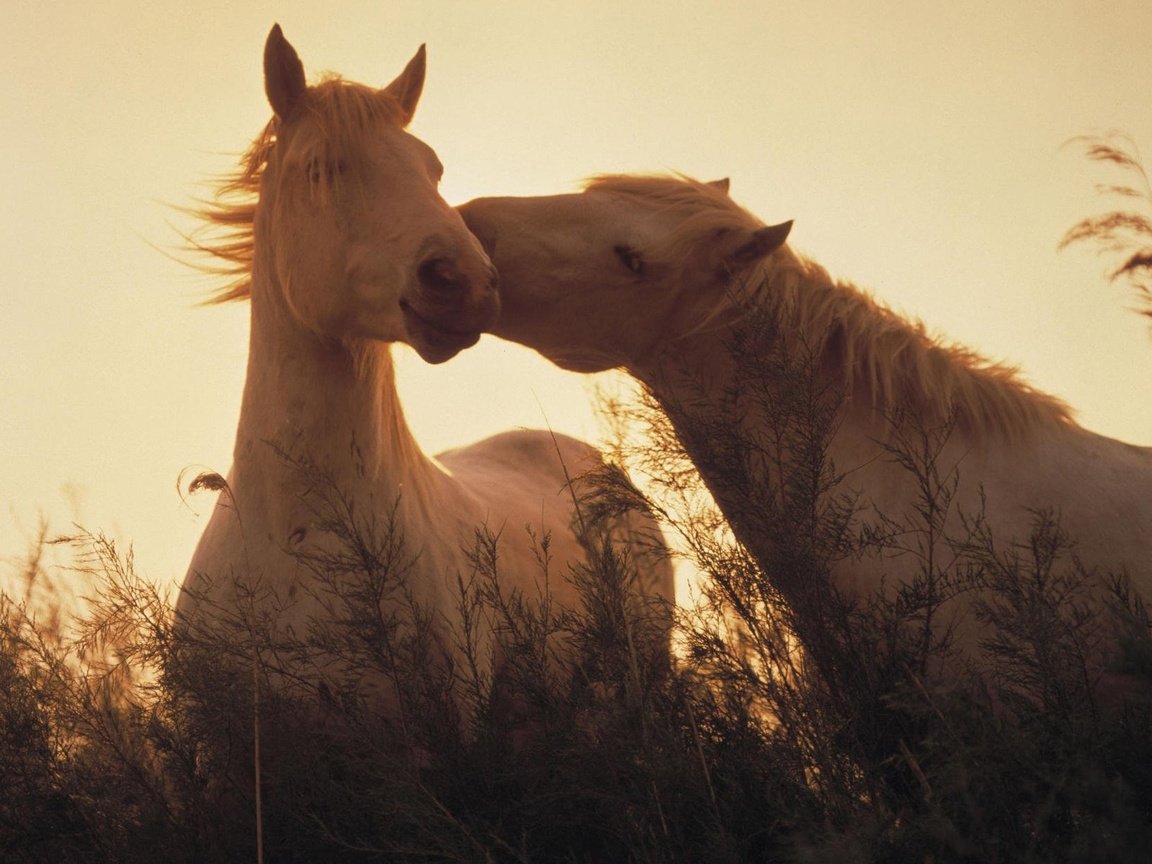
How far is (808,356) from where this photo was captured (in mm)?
3205

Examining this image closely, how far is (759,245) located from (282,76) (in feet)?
5.37

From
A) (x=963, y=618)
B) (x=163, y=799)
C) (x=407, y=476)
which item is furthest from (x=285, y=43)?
(x=963, y=618)

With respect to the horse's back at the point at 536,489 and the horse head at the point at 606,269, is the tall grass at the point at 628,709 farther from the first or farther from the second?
the horse's back at the point at 536,489

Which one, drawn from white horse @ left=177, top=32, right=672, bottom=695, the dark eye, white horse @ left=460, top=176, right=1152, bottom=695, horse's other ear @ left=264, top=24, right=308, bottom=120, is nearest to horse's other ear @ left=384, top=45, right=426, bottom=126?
white horse @ left=177, top=32, right=672, bottom=695

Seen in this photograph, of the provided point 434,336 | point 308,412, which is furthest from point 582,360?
point 308,412

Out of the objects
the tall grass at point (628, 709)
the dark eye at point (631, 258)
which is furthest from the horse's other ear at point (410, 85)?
the tall grass at point (628, 709)

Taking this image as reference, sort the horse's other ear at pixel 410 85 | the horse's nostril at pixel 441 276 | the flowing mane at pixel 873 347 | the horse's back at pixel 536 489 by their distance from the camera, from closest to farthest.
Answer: the horse's nostril at pixel 441 276 → the flowing mane at pixel 873 347 → the horse's other ear at pixel 410 85 → the horse's back at pixel 536 489

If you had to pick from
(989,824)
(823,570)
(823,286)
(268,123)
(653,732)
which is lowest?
(989,824)

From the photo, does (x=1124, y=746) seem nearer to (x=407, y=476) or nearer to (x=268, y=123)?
(x=407, y=476)

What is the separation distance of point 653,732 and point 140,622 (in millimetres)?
1452

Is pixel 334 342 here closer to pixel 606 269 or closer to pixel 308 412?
pixel 308 412

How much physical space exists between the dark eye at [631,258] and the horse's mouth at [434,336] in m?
0.59

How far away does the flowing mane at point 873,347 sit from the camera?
3457mm

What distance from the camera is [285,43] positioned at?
140 inches
